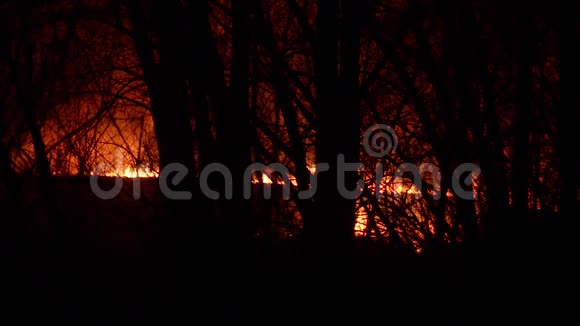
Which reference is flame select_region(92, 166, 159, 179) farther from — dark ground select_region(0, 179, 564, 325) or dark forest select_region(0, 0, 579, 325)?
dark ground select_region(0, 179, 564, 325)

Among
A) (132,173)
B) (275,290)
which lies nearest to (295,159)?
(275,290)

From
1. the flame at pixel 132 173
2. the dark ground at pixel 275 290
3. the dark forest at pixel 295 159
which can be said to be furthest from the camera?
the flame at pixel 132 173

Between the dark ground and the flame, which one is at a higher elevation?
the flame

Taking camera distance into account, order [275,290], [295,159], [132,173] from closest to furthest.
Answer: [275,290], [295,159], [132,173]

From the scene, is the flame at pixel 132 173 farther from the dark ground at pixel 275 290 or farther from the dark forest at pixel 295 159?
the dark ground at pixel 275 290

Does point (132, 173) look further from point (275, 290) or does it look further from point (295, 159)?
point (275, 290)

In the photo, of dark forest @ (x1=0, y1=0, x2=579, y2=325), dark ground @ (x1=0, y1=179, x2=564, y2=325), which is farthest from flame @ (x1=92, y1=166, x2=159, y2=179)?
dark ground @ (x1=0, y1=179, x2=564, y2=325)

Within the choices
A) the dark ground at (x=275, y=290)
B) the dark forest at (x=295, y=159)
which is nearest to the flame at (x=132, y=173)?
the dark forest at (x=295, y=159)

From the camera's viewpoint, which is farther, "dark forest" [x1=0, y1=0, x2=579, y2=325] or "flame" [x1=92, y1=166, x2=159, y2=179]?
"flame" [x1=92, y1=166, x2=159, y2=179]

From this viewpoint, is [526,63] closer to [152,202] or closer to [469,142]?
[469,142]

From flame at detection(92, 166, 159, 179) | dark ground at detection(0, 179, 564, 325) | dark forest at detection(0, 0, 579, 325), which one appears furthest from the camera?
flame at detection(92, 166, 159, 179)

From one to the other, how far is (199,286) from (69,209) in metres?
3.95

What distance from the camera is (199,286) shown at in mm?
7891

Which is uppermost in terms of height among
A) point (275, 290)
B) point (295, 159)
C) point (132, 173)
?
point (132, 173)
